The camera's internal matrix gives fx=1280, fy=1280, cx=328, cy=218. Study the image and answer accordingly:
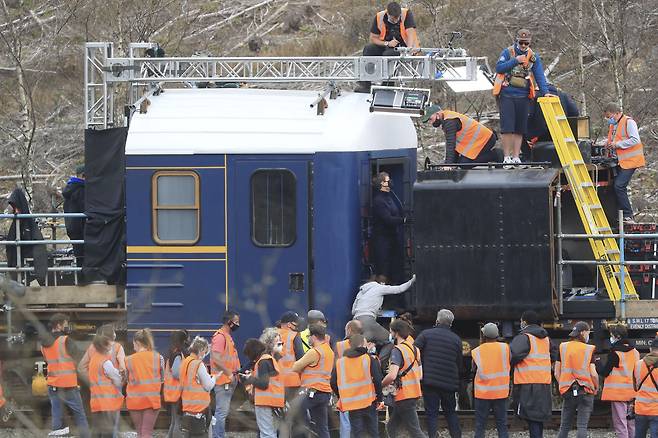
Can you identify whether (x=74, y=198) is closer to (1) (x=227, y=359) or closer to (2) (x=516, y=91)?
(1) (x=227, y=359)

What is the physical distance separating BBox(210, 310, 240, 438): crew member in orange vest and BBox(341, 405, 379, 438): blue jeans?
143 cm

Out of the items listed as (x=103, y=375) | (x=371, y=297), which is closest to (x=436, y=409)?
(x=371, y=297)

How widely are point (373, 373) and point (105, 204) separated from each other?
4138mm

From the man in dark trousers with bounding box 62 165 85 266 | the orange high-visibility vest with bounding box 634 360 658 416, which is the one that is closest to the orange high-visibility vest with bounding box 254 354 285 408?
the orange high-visibility vest with bounding box 634 360 658 416

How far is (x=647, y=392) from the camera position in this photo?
499 inches

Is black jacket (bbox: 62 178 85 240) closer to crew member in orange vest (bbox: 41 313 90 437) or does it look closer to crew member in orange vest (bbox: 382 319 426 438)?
crew member in orange vest (bbox: 41 313 90 437)

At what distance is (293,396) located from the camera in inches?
505

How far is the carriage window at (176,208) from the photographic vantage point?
1414 cm

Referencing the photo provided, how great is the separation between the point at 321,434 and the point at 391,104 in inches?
150

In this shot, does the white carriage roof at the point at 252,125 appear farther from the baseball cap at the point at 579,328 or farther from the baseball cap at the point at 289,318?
the baseball cap at the point at 579,328

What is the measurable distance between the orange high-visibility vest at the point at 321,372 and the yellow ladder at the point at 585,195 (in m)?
3.43

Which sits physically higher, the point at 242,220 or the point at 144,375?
the point at 242,220

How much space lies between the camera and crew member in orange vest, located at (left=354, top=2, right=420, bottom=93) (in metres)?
15.0

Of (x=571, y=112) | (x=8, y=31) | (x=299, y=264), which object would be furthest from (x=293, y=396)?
(x=8, y=31)
